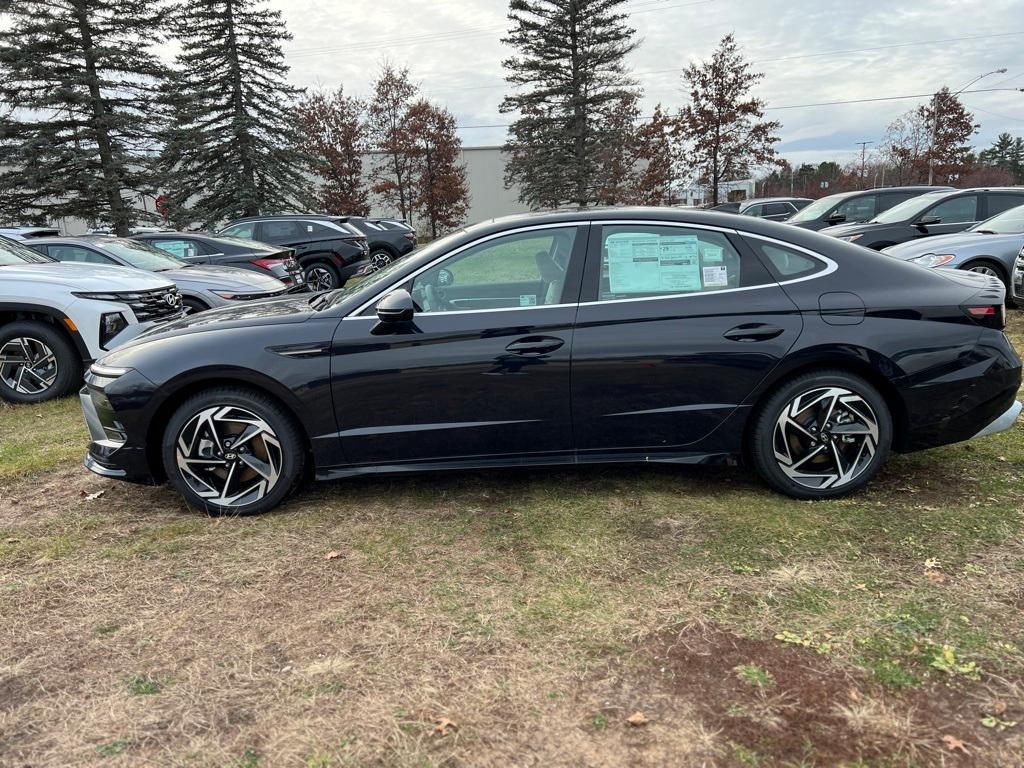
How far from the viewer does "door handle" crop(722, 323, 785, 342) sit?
11.2ft

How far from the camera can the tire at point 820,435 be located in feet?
11.3

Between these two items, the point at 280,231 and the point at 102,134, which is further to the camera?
the point at 102,134

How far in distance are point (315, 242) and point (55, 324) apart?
792cm

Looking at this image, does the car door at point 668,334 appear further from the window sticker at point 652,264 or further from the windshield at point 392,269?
the windshield at point 392,269

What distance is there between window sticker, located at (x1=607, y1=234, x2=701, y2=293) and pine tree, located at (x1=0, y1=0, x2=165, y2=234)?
71.7ft

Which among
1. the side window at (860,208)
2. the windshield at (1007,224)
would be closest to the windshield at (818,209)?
the side window at (860,208)

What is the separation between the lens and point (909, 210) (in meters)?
10.4

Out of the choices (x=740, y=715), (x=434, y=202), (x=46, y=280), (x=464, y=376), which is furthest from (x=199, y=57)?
(x=740, y=715)

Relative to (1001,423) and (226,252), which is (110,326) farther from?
(1001,423)

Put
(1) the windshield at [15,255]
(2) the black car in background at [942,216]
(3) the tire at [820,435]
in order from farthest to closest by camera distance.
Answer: (2) the black car in background at [942,216]
(1) the windshield at [15,255]
(3) the tire at [820,435]

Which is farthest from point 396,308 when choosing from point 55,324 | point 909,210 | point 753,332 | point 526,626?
point 909,210

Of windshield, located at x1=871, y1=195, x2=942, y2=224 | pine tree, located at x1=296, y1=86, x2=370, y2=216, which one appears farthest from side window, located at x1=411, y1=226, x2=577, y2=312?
pine tree, located at x1=296, y1=86, x2=370, y2=216

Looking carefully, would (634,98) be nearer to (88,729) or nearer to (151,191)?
(151,191)

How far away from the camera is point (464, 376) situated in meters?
3.41
